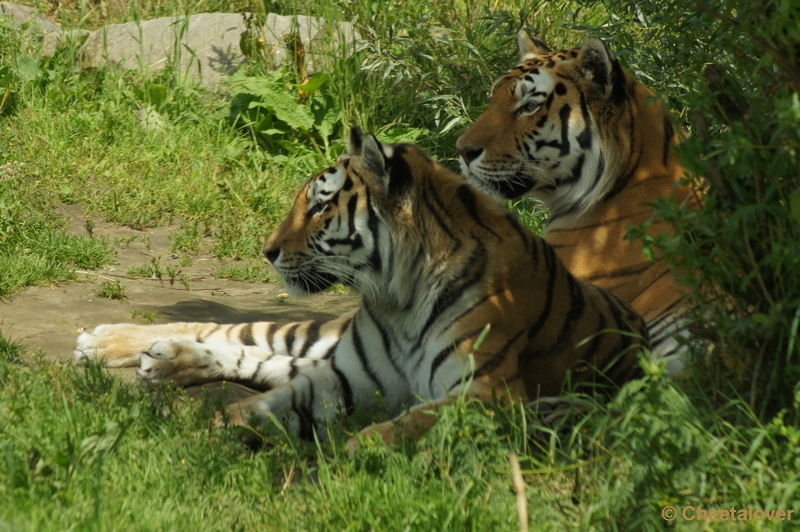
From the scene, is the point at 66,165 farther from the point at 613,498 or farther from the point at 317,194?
the point at 613,498

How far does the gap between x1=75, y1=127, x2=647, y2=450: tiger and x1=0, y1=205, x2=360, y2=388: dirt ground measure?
0.55m

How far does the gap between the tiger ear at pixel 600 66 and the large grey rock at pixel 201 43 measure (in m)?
3.47

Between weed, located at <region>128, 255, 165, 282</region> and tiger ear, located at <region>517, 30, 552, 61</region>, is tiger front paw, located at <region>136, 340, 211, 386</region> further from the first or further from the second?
tiger ear, located at <region>517, 30, 552, 61</region>

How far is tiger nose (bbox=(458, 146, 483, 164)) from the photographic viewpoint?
15.1 ft

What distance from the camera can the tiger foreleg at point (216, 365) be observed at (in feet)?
13.0

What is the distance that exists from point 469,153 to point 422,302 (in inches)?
51.4

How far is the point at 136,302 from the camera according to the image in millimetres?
5031

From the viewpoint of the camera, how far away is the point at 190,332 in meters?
4.47

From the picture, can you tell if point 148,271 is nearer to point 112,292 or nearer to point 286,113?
point 112,292

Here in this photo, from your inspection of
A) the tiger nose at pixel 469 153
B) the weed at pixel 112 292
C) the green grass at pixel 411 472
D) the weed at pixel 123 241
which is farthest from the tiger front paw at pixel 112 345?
the tiger nose at pixel 469 153

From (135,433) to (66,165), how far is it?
400cm


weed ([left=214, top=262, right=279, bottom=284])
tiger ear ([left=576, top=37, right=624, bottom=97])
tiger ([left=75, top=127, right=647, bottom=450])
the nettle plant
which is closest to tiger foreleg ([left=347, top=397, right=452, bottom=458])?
tiger ([left=75, top=127, right=647, bottom=450])

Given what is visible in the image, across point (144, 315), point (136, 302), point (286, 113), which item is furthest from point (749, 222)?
point (286, 113)

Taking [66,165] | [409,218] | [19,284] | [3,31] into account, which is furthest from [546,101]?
[3,31]
